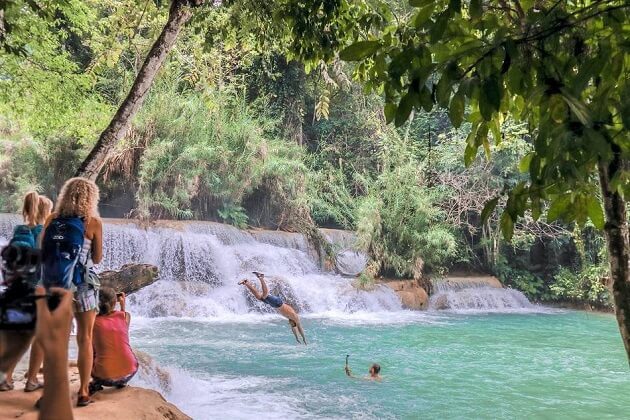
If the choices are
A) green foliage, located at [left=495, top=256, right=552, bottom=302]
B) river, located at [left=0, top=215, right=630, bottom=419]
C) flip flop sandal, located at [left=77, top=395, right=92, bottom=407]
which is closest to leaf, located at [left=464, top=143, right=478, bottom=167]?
flip flop sandal, located at [left=77, top=395, right=92, bottom=407]

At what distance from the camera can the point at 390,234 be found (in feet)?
57.5

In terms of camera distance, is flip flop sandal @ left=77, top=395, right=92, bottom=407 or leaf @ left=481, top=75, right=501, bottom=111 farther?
flip flop sandal @ left=77, top=395, right=92, bottom=407

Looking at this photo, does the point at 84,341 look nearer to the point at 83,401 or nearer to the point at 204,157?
the point at 83,401

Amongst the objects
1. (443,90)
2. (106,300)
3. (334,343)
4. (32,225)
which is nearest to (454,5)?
(443,90)

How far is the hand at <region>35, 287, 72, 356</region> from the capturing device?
81 cm

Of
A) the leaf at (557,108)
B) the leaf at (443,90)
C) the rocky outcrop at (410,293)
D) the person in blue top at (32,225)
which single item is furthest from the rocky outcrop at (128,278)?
the rocky outcrop at (410,293)

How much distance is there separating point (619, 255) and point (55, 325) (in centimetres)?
168

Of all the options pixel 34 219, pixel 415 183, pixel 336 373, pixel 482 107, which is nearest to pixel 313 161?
pixel 415 183

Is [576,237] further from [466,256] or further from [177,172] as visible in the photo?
[177,172]

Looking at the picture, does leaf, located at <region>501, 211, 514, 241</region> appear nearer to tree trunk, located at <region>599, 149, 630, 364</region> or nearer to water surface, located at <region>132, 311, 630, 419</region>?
tree trunk, located at <region>599, 149, 630, 364</region>

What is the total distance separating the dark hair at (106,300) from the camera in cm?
469

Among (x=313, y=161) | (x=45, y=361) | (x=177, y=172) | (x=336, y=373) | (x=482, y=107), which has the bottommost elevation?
(x=336, y=373)

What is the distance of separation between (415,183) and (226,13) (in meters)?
12.1

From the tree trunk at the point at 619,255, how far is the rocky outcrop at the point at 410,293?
14.7 meters
